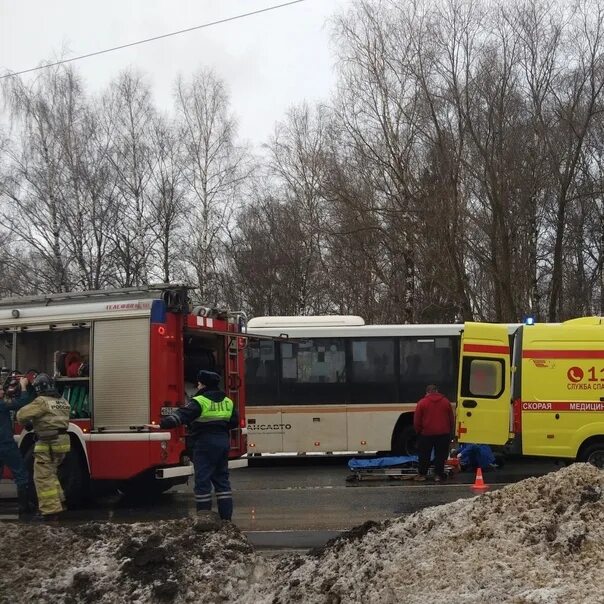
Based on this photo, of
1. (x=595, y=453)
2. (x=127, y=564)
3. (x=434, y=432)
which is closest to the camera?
(x=127, y=564)

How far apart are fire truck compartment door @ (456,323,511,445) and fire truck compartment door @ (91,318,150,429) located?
230 inches

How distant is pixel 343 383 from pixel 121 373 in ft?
22.2

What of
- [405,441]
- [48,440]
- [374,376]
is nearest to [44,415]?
[48,440]

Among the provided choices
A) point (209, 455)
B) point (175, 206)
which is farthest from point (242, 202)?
point (209, 455)

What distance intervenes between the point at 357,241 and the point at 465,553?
22692 millimetres

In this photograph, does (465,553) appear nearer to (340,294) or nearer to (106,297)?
(106,297)

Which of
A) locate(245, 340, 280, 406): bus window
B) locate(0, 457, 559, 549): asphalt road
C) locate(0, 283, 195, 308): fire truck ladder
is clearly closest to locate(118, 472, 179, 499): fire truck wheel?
locate(0, 457, 559, 549): asphalt road

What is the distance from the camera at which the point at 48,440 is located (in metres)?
9.81

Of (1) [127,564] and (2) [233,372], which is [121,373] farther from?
(1) [127,564]

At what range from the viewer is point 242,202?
36.5 meters

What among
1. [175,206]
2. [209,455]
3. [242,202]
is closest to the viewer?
[209,455]

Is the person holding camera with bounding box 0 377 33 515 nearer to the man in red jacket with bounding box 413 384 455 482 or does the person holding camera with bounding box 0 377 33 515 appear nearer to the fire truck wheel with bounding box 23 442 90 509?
the fire truck wheel with bounding box 23 442 90 509

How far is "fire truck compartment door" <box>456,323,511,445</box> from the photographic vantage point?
1326 cm

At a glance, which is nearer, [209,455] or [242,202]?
[209,455]
